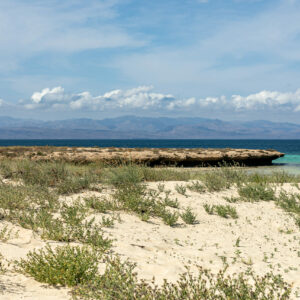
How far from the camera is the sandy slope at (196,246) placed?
448cm

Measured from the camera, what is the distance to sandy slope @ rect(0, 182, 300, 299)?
14.7 ft

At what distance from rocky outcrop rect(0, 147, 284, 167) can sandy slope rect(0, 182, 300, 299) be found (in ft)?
40.5

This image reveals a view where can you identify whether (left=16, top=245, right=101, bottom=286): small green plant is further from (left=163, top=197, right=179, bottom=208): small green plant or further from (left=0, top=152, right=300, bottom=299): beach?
(left=163, top=197, right=179, bottom=208): small green plant

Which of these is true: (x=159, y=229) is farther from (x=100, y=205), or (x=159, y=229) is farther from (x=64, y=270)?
(x=64, y=270)

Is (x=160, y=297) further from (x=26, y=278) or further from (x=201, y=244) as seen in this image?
(x=201, y=244)

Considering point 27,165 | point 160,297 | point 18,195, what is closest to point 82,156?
point 27,165

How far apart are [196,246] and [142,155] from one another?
60.3 ft

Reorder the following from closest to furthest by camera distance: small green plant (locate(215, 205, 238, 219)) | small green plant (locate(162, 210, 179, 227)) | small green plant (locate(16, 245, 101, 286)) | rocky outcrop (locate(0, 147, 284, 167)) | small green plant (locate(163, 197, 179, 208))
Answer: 1. small green plant (locate(16, 245, 101, 286))
2. small green plant (locate(162, 210, 179, 227))
3. small green plant (locate(215, 205, 238, 219))
4. small green plant (locate(163, 197, 179, 208))
5. rocky outcrop (locate(0, 147, 284, 167))

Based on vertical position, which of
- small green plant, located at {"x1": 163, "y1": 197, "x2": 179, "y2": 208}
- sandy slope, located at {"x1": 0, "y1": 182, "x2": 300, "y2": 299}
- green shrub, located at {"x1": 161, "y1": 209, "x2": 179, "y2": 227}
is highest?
small green plant, located at {"x1": 163, "y1": 197, "x2": 179, "y2": 208}

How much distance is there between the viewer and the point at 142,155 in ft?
80.5

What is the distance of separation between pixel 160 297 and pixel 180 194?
7078mm

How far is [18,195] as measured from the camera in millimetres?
7875

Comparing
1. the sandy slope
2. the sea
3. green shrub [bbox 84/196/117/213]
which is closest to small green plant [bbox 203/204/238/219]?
the sandy slope

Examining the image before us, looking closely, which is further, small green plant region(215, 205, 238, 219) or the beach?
small green plant region(215, 205, 238, 219)
